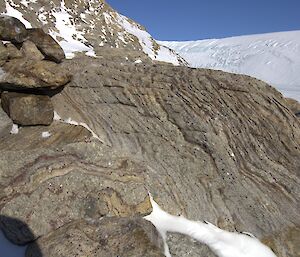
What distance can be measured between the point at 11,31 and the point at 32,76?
187cm

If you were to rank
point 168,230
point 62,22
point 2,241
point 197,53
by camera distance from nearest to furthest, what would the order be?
point 2,241
point 168,230
point 62,22
point 197,53

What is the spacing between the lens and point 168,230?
596 centimetres

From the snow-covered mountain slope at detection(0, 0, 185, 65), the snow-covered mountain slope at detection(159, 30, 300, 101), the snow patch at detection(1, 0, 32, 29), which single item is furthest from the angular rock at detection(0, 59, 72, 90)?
the snow-covered mountain slope at detection(159, 30, 300, 101)

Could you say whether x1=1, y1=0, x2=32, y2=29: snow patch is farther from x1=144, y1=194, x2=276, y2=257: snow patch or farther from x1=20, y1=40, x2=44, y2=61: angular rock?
x1=144, y1=194, x2=276, y2=257: snow patch

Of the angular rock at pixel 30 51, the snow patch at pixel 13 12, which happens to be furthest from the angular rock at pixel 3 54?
the snow patch at pixel 13 12

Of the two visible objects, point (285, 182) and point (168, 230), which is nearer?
point (168, 230)

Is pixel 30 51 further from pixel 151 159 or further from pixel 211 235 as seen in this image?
pixel 211 235

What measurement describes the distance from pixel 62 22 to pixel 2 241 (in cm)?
2276

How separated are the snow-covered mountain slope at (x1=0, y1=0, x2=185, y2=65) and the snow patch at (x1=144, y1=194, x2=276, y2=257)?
16.6m

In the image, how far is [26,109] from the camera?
23.9 feet

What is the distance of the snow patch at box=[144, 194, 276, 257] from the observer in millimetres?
5859

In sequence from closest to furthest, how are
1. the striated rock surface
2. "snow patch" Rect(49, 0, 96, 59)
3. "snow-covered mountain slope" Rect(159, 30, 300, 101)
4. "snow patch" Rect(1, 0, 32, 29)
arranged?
the striated rock surface → "snow patch" Rect(49, 0, 96, 59) → "snow patch" Rect(1, 0, 32, 29) → "snow-covered mountain slope" Rect(159, 30, 300, 101)

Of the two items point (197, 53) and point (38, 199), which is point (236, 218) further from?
point (197, 53)

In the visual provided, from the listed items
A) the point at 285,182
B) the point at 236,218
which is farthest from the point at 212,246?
the point at 285,182
